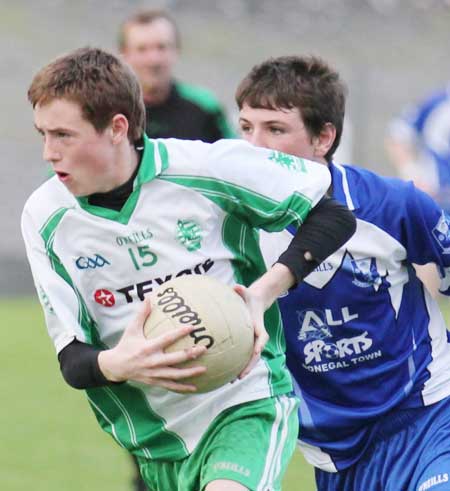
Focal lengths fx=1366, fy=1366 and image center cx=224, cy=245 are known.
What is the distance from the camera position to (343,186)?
4965 mm

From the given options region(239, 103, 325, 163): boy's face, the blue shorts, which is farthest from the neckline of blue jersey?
the blue shorts

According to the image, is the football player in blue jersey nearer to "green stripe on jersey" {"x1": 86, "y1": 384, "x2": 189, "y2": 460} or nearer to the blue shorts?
the blue shorts

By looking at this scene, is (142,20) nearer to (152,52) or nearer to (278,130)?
(152,52)

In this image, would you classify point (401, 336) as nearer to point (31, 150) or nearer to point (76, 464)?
point (76, 464)

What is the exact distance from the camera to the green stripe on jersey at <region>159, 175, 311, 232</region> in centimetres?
440

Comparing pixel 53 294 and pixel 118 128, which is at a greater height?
pixel 118 128

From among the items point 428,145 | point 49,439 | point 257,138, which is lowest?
point 49,439

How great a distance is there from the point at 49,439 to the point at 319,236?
448cm

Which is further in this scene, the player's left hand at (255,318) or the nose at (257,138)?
the nose at (257,138)

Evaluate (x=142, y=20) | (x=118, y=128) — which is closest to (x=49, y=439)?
(x=142, y=20)

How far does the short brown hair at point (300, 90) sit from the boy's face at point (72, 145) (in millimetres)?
1016

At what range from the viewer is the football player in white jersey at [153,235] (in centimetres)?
427

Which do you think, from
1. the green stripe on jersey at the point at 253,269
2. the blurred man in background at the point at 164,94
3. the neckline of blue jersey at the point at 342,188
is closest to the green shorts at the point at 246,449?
the green stripe on jersey at the point at 253,269

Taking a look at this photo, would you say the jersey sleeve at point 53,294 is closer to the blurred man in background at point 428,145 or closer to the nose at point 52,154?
the nose at point 52,154
